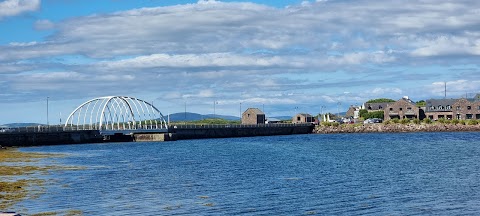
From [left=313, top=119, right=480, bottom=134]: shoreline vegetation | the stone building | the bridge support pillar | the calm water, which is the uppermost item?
the stone building

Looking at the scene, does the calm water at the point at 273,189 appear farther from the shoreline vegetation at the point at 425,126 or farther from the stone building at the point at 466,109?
the stone building at the point at 466,109

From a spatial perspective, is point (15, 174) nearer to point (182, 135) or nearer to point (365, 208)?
point (365, 208)

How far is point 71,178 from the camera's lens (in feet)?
191

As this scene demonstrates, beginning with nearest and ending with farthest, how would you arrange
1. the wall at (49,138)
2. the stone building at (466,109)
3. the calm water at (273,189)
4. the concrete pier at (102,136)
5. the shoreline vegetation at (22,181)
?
the calm water at (273,189), the shoreline vegetation at (22,181), the wall at (49,138), the concrete pier at (102,136), the stone building at (466,109)

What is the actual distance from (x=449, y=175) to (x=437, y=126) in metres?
135

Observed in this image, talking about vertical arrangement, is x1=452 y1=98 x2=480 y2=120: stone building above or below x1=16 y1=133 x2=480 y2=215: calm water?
above

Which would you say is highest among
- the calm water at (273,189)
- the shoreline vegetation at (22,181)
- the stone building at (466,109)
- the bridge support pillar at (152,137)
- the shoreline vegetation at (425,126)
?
the stone building at (466,109)

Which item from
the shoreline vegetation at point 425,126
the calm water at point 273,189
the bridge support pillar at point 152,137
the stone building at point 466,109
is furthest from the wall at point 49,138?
the stone building at point 466,109

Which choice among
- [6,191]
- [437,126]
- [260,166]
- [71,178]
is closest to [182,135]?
[437,126]

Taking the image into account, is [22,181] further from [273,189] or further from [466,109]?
[466,109]

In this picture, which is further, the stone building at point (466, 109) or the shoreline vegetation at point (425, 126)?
the stone building at point (466, 109)

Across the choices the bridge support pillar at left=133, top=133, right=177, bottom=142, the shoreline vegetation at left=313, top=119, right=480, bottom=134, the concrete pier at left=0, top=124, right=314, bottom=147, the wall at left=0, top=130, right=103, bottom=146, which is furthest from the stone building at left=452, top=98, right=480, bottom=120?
the wall at left=0, top=130, right=103, bottom=146

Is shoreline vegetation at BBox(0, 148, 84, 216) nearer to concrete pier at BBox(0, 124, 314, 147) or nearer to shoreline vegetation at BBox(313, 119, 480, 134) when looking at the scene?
concrete pier at BBox(0, 124, 314, 147)

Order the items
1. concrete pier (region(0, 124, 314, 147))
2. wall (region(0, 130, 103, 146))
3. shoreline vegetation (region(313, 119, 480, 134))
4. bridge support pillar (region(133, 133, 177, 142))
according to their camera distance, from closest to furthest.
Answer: wall (region(0, 130, 103, 146))
concrete pier (region(0, 124, 314, 147))
bridge support pillar (region(133, 133, 177, 142))
shoreline vegetation (region(313, 119, 480, 134))
